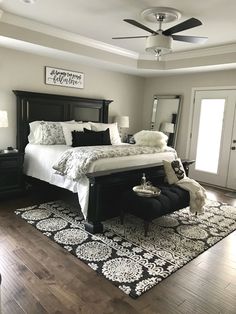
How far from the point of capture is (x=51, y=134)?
14.3 feet

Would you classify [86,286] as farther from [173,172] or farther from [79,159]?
[173,172]

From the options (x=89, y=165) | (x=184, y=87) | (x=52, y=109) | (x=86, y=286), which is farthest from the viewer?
(x=184, y=87)

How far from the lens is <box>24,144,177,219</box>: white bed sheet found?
10.3 ft

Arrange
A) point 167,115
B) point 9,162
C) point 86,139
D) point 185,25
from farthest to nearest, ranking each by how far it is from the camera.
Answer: point 167,115
point 86,139
point 9,162
point 185,25

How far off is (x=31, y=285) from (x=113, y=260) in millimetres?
778

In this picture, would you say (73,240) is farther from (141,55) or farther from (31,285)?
(141,55)

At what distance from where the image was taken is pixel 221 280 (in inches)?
89.8

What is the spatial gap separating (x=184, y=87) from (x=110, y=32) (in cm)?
249

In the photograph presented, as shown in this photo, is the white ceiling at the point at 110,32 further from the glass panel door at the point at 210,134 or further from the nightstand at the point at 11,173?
the nightstand at the point at 11,173

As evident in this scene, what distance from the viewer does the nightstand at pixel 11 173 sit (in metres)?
3.90

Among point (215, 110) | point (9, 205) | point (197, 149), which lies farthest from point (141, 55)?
point (9, 205)

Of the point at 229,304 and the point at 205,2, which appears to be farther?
the point at 205,2

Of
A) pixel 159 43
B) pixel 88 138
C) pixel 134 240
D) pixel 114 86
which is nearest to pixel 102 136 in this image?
pixel 88 138

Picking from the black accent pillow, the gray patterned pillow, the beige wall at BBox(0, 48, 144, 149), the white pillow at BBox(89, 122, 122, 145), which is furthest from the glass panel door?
the gray patterned pillow
